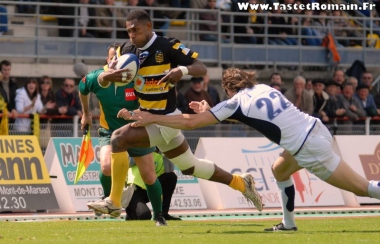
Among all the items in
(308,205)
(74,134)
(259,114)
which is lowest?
(308,205)

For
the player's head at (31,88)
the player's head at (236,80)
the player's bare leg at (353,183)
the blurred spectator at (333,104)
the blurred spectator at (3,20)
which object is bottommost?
the blurred spectator at (333,104)

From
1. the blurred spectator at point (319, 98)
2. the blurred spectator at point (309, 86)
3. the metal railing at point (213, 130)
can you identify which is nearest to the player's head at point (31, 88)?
the metal railing at point (213, 130)

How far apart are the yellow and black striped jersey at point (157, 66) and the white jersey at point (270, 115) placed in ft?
4.03

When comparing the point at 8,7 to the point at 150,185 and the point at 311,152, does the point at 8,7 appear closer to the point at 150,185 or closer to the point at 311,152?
the point at 150,185

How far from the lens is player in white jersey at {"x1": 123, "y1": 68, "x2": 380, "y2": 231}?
1039cm

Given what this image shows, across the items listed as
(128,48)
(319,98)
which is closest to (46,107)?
(319,98)

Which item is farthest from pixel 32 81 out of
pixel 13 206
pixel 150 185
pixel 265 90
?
pixel 265 90

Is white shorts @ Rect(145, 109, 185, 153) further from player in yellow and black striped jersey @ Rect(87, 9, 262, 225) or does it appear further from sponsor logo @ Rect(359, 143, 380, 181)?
sponsor logo @ Rect(359, 143, 380, 181)

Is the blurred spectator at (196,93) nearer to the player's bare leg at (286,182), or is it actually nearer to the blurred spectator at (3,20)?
the blurred spectator at (3,20)

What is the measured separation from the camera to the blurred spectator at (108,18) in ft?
73.9

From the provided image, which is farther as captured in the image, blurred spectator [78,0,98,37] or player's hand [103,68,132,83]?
blurred spectator [78,0,98,37]

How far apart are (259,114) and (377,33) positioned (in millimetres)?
18032

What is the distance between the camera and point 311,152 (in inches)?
414

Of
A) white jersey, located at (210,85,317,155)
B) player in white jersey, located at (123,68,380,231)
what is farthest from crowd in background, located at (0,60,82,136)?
white jersey, located at (210,85,317,155)
